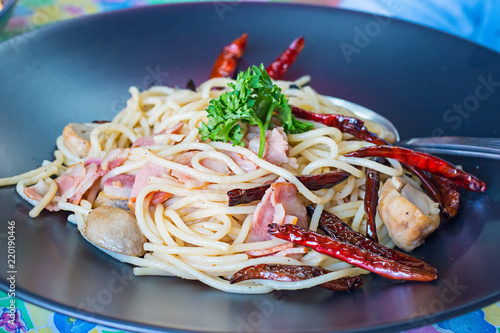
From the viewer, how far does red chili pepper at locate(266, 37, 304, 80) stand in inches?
209

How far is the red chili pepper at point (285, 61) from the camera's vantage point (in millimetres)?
5320

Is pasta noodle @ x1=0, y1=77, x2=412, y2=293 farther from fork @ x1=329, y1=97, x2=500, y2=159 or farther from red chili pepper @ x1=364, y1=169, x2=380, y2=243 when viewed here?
fork @ x1=329, y1=97, x2=500, y2=159

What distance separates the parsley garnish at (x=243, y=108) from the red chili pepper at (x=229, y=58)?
145 centimetres

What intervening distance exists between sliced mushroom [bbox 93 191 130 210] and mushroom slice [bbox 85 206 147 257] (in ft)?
0.74

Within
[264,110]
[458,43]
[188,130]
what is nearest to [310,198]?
[264,110]

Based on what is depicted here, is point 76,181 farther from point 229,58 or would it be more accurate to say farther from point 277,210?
point 229,58

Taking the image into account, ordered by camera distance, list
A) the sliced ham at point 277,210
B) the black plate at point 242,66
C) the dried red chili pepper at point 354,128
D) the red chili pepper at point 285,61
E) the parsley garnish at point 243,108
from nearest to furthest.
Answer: the black plate at point 242,66, the sliced ham at point 277,210, the parsley garnish at point 243,108, the dried red chili pepper at point 354,128, the red chili pepper at point 285,61

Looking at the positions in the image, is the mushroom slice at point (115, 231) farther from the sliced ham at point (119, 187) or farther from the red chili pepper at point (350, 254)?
the red chili pepper at point (350, 254)

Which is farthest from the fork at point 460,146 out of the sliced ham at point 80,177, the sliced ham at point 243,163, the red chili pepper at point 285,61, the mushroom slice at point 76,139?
the mushroom slice at point 76,139

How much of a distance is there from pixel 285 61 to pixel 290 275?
8.83ft

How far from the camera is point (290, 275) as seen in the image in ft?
11.0

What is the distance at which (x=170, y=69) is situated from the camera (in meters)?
5.50

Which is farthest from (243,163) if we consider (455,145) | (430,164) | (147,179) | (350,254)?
(455,145)

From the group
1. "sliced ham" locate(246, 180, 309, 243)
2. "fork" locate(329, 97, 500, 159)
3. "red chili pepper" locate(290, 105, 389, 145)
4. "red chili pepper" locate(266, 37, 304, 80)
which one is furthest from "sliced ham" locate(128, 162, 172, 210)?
"fork" locate(329, 97, 500, 159)
